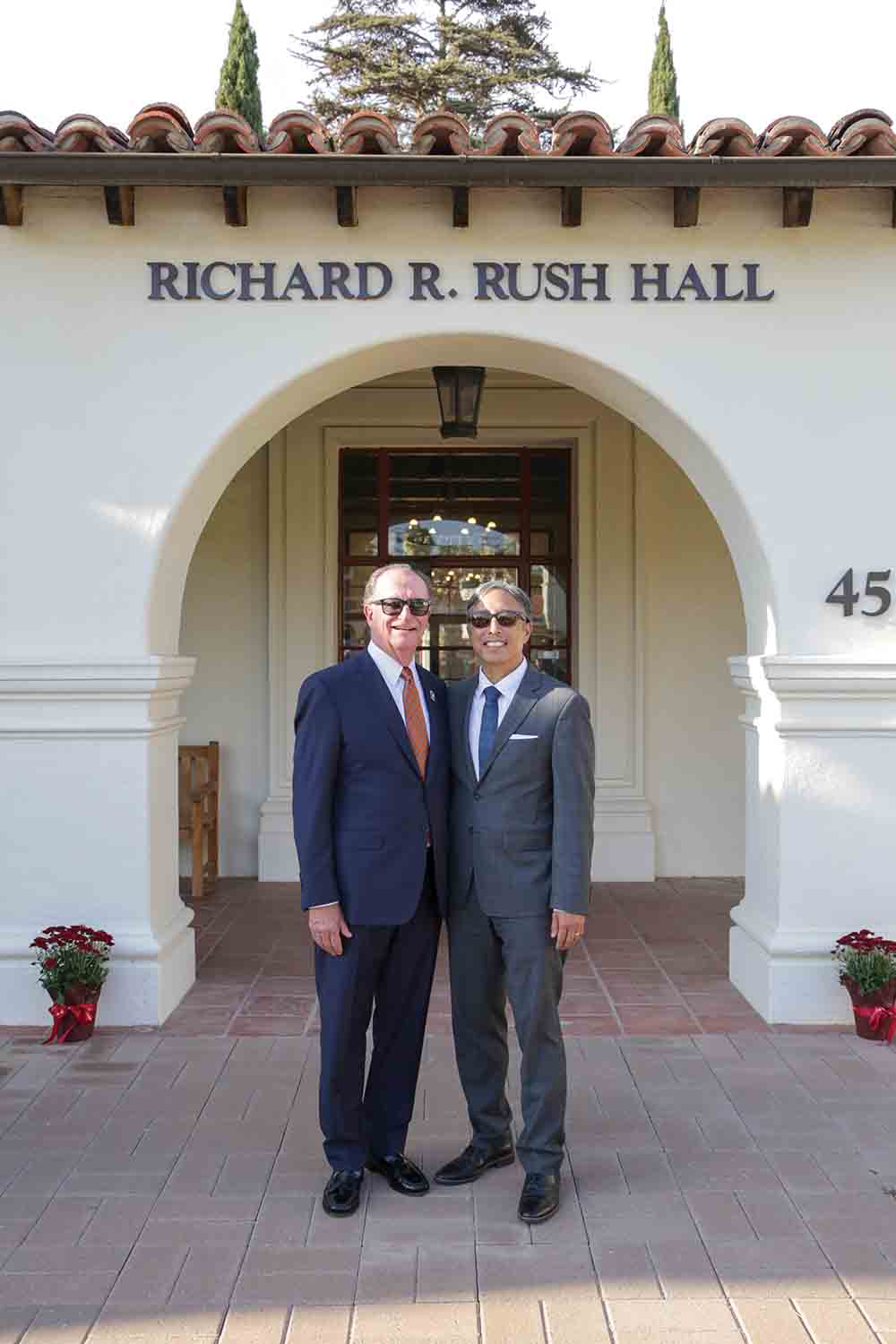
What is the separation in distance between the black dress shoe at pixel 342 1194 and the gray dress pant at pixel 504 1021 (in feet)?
1.43

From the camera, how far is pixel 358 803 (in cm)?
351

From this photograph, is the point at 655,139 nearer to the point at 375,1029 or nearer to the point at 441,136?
the point at 441,136

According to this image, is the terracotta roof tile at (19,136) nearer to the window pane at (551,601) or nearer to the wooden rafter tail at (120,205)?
the wooden rafter tail at (120,205)

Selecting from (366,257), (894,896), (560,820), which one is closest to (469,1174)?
(560,820)

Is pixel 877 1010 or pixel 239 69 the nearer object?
pixel 877 1010

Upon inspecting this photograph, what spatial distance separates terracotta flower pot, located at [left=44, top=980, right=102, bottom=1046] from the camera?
4.91m

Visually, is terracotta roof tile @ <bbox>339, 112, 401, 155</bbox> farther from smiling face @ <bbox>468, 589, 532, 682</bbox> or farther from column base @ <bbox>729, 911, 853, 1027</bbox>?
column base @ <bbox>729, 911, 853, 1027</bbox>

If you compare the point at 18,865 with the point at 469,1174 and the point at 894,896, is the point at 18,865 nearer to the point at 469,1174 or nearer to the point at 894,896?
the point at 469,1174

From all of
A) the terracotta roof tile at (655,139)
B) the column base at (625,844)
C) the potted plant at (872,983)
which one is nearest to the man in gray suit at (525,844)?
the potted plant at (872,983)

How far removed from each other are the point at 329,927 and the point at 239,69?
64.6 feet

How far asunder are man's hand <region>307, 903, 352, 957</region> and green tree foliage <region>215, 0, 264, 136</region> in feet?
62.4

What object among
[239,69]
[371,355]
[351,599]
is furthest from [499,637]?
[239,69]

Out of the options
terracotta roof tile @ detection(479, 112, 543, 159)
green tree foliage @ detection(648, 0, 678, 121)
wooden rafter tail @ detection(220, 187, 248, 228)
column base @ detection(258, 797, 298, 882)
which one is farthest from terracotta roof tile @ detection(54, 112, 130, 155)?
green tree foliage @ detection(648, 0, 678, 121)

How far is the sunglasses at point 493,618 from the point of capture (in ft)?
11.6
